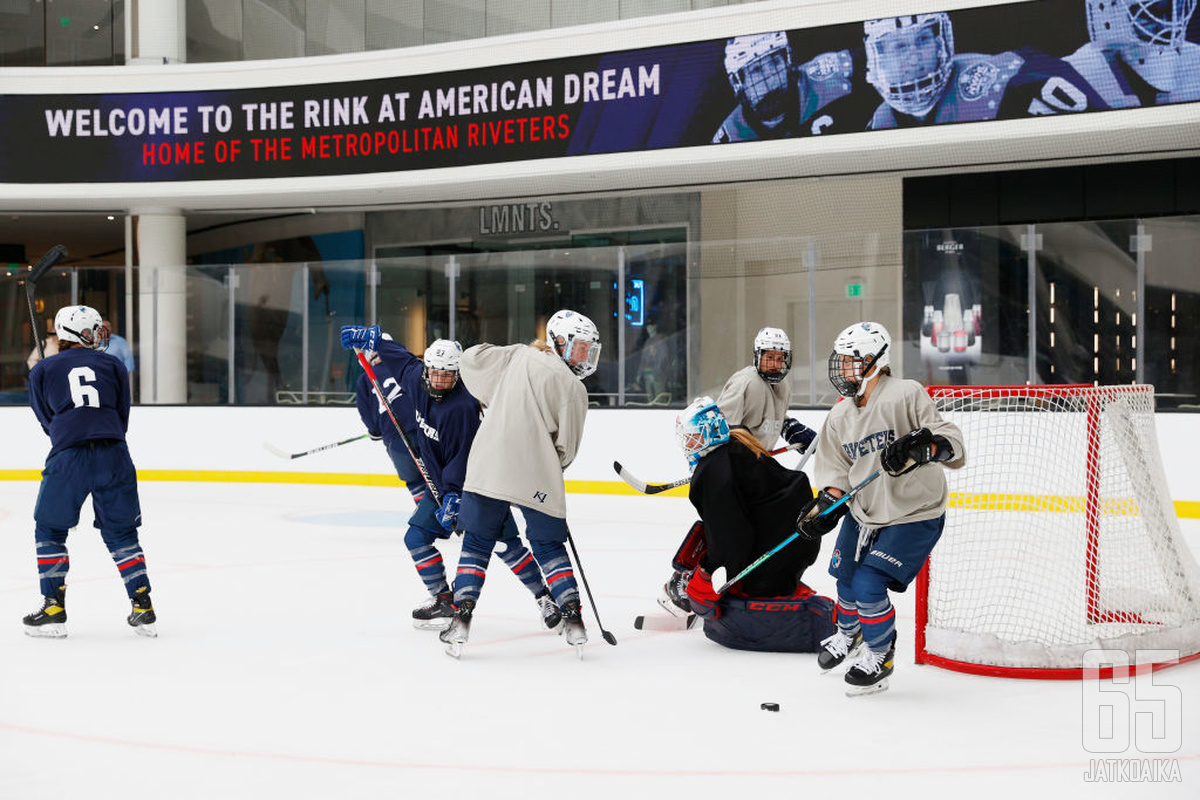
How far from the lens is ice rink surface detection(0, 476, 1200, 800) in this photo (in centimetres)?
307

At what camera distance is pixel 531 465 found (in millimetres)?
4367

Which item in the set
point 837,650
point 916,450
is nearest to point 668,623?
point 837,650

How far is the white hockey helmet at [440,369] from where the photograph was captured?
491 cm

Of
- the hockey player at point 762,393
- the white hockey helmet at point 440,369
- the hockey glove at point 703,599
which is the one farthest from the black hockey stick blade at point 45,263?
the hockey glove at point 703,599

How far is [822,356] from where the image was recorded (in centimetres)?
1008

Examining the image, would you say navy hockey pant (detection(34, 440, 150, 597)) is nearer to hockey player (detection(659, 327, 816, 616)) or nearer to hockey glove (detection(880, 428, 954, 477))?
hockey player (detection(659, 327, 816, 616))

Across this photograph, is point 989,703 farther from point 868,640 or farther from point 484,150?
point 484,150

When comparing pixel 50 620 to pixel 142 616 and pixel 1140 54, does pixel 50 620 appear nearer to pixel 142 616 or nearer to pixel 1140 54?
pixel 142 616

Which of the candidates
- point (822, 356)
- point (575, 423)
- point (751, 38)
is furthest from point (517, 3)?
point (575, 423)

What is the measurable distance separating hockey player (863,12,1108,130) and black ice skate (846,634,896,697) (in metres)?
7.37

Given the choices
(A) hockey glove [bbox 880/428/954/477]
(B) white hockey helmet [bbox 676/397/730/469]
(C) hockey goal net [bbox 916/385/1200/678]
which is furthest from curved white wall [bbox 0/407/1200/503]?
(A) hockey glove [bbox 880/428/954/477]

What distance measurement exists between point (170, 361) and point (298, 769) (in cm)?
922

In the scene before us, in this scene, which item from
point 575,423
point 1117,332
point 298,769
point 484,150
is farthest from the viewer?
point 484,150

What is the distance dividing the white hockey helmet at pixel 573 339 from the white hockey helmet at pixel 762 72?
277 inches
